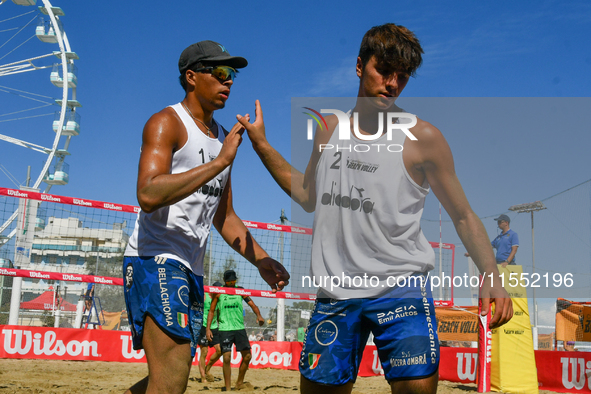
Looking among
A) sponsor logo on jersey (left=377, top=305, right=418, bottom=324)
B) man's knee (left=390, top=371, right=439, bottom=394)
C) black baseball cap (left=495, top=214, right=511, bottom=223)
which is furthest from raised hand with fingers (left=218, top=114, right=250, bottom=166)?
black baseball cap (left=495, top=214, right=511, bottom=223)

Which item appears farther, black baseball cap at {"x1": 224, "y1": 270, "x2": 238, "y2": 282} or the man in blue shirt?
the man in blue shirt

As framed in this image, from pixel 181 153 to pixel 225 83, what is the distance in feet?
1.65

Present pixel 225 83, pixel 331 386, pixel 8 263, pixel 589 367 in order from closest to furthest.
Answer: pixel 331 386 → pixel 225 83 → pixel 589 367 → pixel 8 263

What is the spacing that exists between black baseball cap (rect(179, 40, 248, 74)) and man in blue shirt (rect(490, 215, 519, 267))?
7.17 metres

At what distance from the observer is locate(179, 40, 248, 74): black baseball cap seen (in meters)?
2.82

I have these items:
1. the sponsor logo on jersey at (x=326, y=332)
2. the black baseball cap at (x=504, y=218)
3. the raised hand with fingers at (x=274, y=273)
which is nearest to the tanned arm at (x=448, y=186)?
the sponsor logo on jersey at (x=326, y=332)

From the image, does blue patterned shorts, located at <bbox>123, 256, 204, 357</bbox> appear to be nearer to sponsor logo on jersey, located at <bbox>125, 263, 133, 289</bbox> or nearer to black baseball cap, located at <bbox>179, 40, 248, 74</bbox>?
sponsor logo on jersey, located at <bbox>125, 263, 133, 289</bbox>

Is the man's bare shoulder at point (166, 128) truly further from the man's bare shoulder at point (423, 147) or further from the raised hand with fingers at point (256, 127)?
the man's bare shoulder at point (423, 147)

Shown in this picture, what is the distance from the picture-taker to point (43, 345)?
10906 millimetres

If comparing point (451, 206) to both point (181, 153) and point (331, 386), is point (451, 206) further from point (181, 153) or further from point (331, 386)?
point (181, 153)

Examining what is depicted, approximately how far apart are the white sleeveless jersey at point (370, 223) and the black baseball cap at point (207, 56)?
2.92 ft

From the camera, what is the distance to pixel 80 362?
1107cm

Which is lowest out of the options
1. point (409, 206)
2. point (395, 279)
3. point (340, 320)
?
point (340, 320)

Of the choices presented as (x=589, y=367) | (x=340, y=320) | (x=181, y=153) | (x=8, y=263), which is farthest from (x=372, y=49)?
(x=8, y=263)
